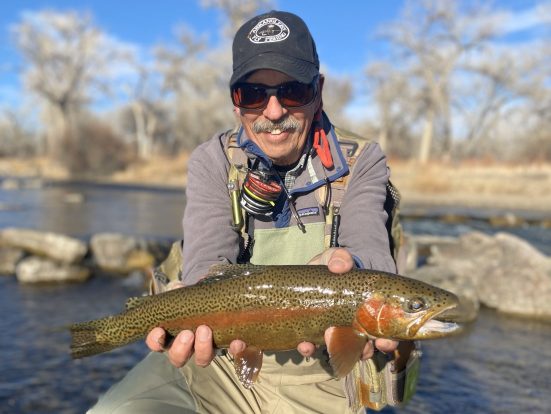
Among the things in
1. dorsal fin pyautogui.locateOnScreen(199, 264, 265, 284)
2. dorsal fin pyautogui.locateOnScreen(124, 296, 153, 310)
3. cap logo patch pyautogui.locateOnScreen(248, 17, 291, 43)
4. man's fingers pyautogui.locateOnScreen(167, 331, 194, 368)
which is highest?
cap logo patch pyautogui.locateOnScreen(248, 17, 291, 43)

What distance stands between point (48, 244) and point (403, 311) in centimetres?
932

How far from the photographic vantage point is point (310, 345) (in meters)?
2.40

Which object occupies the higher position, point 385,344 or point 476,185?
point 476,185

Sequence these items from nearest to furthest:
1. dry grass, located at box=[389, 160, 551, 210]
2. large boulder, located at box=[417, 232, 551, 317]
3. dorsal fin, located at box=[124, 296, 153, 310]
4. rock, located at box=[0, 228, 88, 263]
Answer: dorsal fin, located at box=[124, 296, 153, 310] < large boulder, located at box=[417, 232, 551, 317] < rock, located at box=[0, 228, 88, 263] < dry grass, located at box=[389, 160, 551, 210]

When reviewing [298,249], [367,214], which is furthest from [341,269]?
[298,249]

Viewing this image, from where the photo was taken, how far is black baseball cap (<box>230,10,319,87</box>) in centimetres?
260

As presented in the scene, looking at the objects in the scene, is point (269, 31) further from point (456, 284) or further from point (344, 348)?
point (456, 284)

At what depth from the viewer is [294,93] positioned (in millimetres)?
2682

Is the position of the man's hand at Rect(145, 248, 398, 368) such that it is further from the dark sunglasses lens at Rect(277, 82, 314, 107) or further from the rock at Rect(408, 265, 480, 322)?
the rock at Rect(408, 265, 480, 322)

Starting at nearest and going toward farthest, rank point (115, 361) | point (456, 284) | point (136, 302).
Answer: point (136, 302), point (115, 361), point (456, 284)

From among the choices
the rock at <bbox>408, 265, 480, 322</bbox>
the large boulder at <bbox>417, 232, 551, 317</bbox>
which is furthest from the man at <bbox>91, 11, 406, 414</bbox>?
the large boulder at <bbox>417, 232, 551, 317</bbox>

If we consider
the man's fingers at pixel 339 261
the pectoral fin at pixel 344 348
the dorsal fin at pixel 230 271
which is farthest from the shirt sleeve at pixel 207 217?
the pectoral fin at pixel 344 348

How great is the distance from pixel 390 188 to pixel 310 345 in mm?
1038

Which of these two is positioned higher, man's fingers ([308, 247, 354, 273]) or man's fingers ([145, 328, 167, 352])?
man's fingers ([308, 247, 354, 273])
